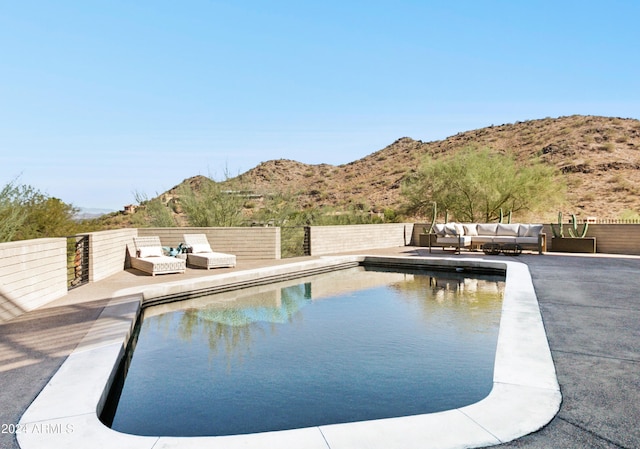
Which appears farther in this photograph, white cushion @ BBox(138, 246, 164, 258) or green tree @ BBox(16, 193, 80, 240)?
green tree @ BBox(16, 193, 80, 240)

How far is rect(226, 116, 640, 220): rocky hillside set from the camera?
27969mm

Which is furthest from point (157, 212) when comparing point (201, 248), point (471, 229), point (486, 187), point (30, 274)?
point (486, 187)

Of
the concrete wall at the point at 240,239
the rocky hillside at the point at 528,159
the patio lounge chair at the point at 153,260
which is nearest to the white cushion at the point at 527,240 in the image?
the concrete wall at the point at 240,239

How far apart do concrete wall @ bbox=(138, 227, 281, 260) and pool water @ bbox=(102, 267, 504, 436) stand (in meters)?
3.95

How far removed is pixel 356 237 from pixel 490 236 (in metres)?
3.86

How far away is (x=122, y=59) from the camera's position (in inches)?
548

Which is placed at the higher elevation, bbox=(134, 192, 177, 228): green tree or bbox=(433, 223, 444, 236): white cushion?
bbox=(134, 192, 177, 228): green tree

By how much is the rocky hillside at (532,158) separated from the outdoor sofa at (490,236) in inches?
420

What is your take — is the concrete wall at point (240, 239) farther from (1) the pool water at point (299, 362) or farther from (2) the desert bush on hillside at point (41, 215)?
(1) the pool water at point (299, 362)

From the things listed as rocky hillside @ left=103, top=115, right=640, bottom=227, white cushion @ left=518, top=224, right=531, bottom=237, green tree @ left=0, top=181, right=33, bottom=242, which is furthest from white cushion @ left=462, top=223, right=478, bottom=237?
green tree @ left=0, top=181, right=33, bottom=242

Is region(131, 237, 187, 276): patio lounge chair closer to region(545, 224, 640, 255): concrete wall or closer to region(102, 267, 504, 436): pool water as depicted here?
region(102, 267, 504, 436): pool water

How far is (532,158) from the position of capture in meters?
32.4

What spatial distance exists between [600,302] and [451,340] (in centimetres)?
237

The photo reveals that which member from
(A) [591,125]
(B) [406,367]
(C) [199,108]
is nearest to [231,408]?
(B) [406,367]
